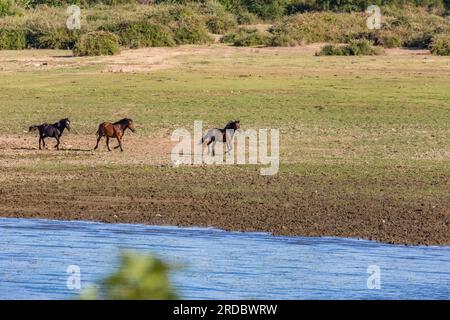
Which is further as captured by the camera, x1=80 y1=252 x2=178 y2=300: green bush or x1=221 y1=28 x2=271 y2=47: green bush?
x1=221 y1=28 x2=271 y2=47: green bush

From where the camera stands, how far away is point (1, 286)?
10766 millimetres

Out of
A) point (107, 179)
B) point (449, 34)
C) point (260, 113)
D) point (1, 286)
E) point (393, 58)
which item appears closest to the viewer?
point (1, 286)

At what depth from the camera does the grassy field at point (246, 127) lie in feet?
44.8

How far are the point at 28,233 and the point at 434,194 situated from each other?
5073mm

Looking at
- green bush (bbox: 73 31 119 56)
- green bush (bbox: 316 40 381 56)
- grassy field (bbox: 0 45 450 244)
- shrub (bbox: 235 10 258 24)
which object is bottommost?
grassy field (bbox: 0 45 450 244)

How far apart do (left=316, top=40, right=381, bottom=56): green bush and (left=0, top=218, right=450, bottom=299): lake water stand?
20.8 metres

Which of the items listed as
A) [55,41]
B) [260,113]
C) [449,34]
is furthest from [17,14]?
[260,113]

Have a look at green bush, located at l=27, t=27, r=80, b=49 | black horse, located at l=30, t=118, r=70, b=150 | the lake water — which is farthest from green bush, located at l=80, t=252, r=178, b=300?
green bush, located at l=27, t=27, r=80, b=49

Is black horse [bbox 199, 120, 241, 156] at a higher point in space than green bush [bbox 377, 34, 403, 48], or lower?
lower

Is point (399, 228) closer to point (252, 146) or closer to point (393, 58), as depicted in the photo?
point (252, 146)

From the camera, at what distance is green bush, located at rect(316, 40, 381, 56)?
33.2 m

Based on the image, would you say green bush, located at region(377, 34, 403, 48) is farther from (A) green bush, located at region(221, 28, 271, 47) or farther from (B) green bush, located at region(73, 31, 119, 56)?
(B) green bush, located at region(73, 31, 119, 56)

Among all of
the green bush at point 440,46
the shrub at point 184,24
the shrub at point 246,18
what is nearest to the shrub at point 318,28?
the shrub at point 184,24

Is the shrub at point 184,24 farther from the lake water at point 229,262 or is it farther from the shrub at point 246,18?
the lake water at point 229,262
